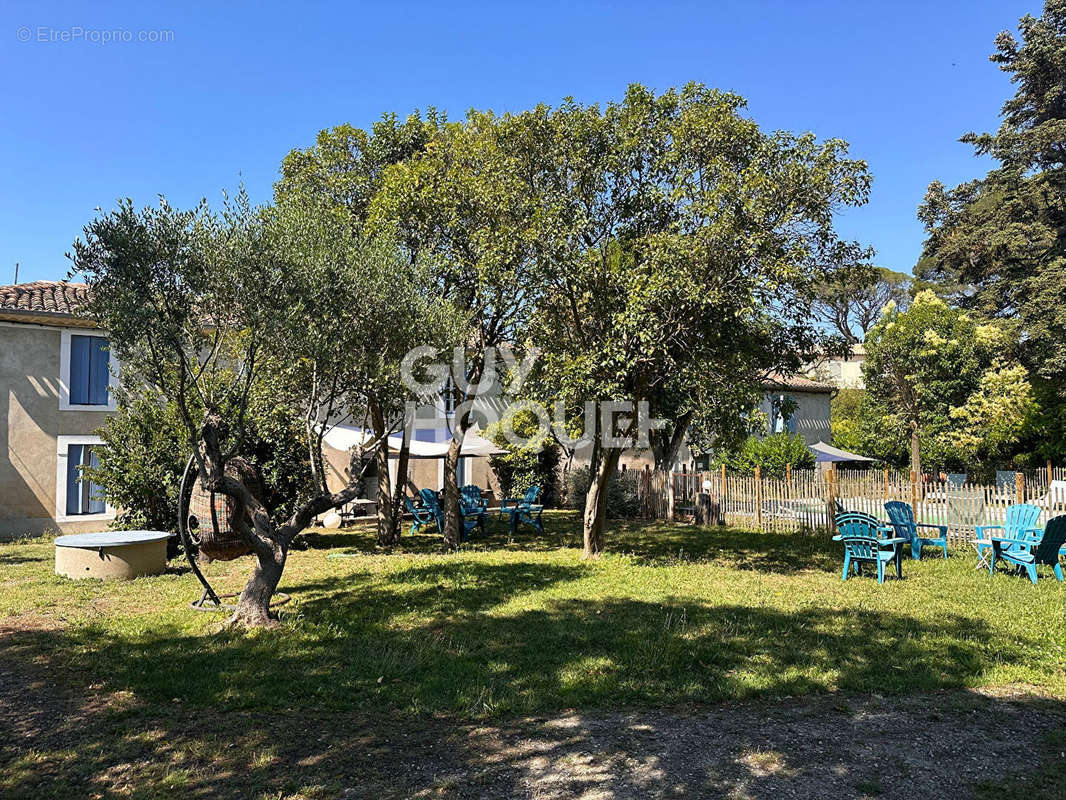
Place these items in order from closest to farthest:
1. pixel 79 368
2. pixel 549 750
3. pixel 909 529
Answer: pixel 549 750
pixel 909 529
pixel 79 368

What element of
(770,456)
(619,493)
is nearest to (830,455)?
(770,456)

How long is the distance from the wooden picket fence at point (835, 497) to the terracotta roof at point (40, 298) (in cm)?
1529

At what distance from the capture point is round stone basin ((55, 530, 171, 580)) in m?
10.5

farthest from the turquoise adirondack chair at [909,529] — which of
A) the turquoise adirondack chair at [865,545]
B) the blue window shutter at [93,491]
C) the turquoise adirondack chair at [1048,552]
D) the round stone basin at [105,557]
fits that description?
the blue window shutter at [93,491]

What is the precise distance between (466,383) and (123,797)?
10.5 meters

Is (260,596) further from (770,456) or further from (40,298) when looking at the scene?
(770,456)

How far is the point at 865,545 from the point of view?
1119 cm

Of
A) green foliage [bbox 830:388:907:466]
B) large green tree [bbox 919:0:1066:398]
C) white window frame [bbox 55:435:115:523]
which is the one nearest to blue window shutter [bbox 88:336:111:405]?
white window frame [bbox 55:435:115:523]

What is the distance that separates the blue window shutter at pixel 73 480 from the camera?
15.2 m

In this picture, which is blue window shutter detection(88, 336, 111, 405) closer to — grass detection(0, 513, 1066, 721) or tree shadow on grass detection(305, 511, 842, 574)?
grass detection(0, 513, 1066, 721)

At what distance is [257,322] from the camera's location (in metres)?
7.65

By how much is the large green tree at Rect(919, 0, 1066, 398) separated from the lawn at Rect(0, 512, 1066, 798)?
1741 centimetres

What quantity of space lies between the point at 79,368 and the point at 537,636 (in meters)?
12.8

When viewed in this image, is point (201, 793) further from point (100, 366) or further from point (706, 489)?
point (706, 489)
